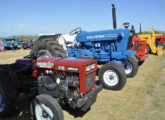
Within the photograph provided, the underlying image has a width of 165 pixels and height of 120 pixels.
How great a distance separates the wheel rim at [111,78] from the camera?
4.33 m

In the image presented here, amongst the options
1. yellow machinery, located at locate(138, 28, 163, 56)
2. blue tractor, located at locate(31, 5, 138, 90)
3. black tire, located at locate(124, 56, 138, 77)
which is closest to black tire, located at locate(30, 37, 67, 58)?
blue tractor, located at locate(31, 5, 138, 90)

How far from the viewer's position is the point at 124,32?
16.8 ft

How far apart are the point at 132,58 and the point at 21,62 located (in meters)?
3.81

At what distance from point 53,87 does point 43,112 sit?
459mm

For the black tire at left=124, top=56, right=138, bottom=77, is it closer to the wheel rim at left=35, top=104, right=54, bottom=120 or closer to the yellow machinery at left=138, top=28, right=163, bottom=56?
the wheel rim at left=35, top=104, right=54, bottom=120

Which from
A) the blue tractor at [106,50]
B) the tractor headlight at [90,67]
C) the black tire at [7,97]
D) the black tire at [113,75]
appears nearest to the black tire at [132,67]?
the blue tractor at [106,50]

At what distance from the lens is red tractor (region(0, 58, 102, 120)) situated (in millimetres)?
2528

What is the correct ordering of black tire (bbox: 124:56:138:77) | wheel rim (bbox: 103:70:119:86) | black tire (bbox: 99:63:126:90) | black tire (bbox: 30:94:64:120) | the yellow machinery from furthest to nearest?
the yellow machinery < black tire (bbox: 124:56:138:77) < wheel rim (bbox: 103:70:119:86) < black tire (bbox: 99:63:126:90) < black tire (bbox: 30:94:64:120)

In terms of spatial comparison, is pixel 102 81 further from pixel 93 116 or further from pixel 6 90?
pixel 6 90

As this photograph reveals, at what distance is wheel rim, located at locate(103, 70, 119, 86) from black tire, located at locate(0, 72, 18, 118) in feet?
8.11

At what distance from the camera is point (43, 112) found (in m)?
2.58

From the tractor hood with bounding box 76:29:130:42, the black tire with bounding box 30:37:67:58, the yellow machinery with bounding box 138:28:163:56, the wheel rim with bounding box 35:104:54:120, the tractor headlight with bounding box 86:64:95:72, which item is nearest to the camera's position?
the wheel rim with bounding box 35:104:54:120

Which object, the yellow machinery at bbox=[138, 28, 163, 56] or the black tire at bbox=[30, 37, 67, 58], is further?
the yellow machinery at bbox=[138, 28, 163, 56]

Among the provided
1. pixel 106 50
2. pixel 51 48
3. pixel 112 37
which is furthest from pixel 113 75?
pixel 51 48
